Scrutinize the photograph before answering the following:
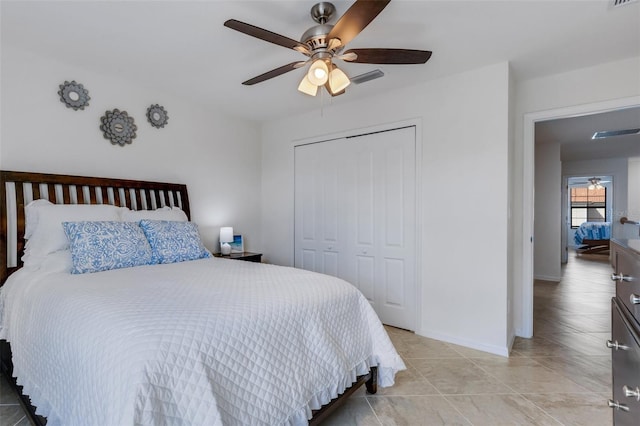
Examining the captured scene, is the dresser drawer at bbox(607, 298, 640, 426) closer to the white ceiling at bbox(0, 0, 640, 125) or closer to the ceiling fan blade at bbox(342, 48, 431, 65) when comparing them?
the ceiling fan blade at bbox(342, 48, 431, 65)

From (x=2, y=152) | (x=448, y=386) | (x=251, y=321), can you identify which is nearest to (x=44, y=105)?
(x=2, y=152)

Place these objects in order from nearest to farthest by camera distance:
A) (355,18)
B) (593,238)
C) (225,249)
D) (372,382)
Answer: (355,18) < (372,382) < (225,249) < (593,238)

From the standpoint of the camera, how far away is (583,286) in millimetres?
5113

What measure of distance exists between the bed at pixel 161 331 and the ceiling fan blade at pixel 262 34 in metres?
1.35

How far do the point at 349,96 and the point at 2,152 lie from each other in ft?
9.96

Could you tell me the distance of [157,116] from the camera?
3.35 metres

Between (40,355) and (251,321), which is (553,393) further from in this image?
(40,355)

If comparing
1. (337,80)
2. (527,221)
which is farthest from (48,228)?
(527,221)

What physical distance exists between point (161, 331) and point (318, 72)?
1604 mm

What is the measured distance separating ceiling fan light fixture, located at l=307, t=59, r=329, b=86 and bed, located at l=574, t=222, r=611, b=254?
1025cm

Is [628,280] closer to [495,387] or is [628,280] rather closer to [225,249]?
[495,387]

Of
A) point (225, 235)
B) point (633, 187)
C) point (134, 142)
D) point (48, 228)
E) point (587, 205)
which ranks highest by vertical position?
point (134, 142)

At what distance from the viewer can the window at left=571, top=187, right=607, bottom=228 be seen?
11773 millimetres

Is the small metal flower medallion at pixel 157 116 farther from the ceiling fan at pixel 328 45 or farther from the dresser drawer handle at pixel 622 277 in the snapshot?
the dresser drawer handle at pixel 622 277
